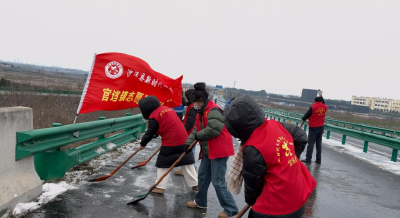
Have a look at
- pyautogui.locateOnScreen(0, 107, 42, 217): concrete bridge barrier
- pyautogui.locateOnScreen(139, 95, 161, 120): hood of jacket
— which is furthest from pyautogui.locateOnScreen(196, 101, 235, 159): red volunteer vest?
pyautogui.locateOnScreen(0, 107, 42, 217): concrete bridge barrier

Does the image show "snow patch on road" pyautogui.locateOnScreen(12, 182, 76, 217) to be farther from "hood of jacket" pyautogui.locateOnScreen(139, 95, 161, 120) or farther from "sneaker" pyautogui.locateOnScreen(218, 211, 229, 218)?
"sneaker" pyautogui.locateOnScreen(218, 211, 229, 218)

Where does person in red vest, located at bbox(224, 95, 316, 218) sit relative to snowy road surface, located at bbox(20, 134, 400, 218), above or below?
above

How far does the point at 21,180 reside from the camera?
4.16m

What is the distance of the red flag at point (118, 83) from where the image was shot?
550 cm

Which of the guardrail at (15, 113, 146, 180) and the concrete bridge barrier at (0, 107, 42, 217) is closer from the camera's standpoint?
the concrete bridge barrier at (0, 107, 42, 217)

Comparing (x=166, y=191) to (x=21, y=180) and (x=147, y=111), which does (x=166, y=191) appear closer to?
(x=147, y=111)

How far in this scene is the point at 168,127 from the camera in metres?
5.46

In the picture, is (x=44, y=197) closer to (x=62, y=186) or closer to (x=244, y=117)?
(x=62, y=186)

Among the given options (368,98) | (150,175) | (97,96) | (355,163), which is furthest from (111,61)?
(368,98)

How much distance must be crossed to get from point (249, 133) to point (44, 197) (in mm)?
3399

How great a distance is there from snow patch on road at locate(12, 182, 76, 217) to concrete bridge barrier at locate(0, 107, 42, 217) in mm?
68

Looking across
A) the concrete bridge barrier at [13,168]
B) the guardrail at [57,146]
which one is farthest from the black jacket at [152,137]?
the concrete bridge barrier at [13,168]

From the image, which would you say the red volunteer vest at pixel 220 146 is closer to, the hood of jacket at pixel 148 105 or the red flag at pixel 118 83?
the hood of jacket at pixel 148 105

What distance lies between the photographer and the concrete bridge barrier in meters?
3.81
